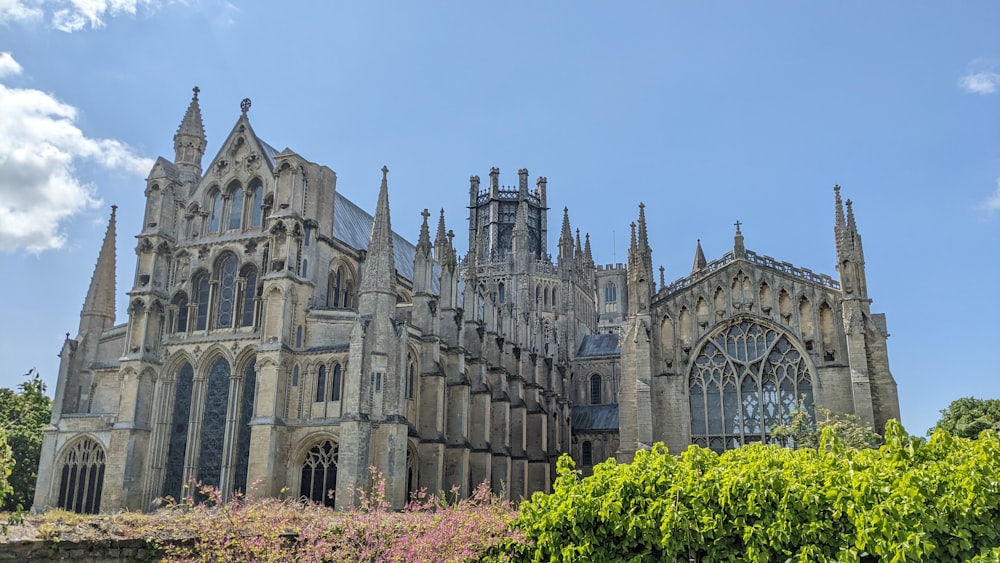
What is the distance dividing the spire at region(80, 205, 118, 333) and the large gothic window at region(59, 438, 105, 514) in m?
7.19

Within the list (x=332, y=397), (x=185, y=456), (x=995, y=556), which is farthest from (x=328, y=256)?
(x=995, y=556)

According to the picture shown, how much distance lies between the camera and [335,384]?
3744 cm

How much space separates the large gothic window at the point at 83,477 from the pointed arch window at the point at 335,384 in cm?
1292

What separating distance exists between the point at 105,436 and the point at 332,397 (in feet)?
41.3

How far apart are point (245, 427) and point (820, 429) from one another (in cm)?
2524

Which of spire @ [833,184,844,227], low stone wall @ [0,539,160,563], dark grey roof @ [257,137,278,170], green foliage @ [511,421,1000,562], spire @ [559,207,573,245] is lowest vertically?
low stone wall @ [0,539,160,563]

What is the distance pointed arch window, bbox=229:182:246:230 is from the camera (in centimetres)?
4288

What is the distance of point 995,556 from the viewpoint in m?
14.0

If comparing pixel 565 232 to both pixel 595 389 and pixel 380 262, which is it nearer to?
pixel 595 389

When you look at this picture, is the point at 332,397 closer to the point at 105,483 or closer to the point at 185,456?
the point at 185,456

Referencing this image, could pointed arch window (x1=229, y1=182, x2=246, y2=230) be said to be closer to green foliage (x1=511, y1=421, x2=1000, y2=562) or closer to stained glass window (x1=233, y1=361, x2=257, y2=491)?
stained glass window (x1=233, y1=361, x2=257, y2=491)

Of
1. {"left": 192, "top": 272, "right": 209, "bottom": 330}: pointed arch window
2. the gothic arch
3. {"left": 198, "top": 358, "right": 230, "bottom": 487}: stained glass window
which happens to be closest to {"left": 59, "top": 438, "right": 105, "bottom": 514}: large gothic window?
{"left": 198, "top": 358, "right": 230, "bottom": 487}: stained glass window

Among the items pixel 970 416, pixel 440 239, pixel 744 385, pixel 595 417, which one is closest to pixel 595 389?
pixel 595 417

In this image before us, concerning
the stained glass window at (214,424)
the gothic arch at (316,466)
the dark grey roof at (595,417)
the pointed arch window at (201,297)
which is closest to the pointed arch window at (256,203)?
the pointed arch window at (201,297)
